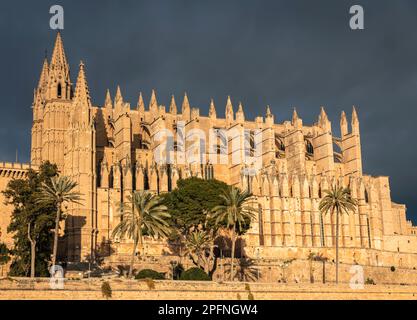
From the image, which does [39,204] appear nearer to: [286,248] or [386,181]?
[286,248]

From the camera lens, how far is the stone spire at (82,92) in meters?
76.3

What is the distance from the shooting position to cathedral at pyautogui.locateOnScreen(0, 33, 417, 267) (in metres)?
74.4

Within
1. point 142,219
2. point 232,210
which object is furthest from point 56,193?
point 232,210

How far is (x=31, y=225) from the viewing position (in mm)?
59562

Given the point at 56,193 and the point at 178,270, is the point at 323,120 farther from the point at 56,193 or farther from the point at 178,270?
the point at 56,193

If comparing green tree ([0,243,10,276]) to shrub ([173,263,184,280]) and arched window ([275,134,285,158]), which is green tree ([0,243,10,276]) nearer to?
shrub ([173,263,184,280])

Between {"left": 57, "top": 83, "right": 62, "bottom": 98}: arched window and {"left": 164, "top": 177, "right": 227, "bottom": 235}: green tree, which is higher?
{"left": 57, "top": 83, "right": 62, "bottom": 98}: arched window

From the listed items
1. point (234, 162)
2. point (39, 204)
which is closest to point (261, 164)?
point (234, 162)

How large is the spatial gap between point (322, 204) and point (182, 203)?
12977mm

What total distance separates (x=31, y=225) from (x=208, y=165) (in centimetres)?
3152

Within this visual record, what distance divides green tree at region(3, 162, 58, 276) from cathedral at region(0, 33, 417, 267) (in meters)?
10.1

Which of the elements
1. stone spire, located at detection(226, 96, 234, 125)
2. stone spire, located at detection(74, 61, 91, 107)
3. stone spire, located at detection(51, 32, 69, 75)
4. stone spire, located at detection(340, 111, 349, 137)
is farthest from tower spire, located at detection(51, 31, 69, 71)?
stone spire, located at detection(340, 111, 349, 137)

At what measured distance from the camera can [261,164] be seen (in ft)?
295

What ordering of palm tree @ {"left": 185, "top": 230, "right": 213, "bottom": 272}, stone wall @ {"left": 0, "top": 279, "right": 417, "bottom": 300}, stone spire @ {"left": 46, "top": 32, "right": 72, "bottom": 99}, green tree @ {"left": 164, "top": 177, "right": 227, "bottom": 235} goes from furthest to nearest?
stone spire @ {"left": 46, "top": 32, "right": 72, "bottom": 99}, green tree @ {"left": 164, "top": 177, "right": 227, "bottom": 235}, palm tree @ {"left": 185, "top": 230, "right": 213, "bottom": 272}, stone wall @ {"left": 0, "top": 279, "right": 417, "bottom": 300}
